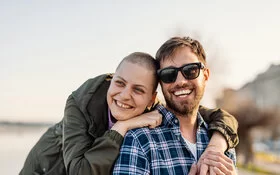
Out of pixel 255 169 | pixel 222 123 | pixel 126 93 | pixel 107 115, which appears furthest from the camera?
pixel 255 169

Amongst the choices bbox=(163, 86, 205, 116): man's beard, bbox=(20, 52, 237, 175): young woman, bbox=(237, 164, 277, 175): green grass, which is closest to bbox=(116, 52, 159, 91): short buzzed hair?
bbox=(20, 52, 237, 175): young woman

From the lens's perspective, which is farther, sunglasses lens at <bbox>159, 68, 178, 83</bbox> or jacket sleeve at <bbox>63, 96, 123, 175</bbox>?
sunglasses lens at <bbox>159, 68, 178, 83</bbox>

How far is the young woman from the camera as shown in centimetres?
194

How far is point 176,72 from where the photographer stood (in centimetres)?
205

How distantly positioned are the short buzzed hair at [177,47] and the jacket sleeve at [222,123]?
344 mm

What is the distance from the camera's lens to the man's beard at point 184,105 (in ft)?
6.84

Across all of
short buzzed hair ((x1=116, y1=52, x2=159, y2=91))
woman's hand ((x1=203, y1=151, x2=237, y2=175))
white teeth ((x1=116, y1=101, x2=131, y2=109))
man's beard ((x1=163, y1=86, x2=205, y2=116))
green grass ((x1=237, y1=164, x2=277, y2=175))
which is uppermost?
short buzzed hair ((x1=116, y1=52, x2=159, y2=91))

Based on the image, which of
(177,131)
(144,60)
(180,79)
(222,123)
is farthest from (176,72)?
(222,123)

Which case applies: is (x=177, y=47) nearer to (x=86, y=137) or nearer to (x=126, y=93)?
(x=126, y=93)

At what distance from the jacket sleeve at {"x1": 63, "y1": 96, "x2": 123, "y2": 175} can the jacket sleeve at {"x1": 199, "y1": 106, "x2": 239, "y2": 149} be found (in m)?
0.59

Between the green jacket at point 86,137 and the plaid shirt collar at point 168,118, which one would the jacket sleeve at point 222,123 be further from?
the plaid shirt collar at point 168,118

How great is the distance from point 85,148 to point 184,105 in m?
0.50

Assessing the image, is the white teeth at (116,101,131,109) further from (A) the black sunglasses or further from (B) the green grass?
(B) the green grass

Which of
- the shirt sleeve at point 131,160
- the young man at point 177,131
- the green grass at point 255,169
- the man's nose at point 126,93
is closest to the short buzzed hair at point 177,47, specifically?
the young man at point 177,131
